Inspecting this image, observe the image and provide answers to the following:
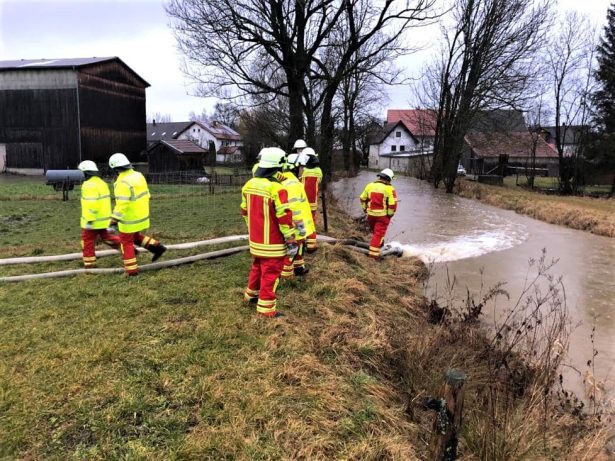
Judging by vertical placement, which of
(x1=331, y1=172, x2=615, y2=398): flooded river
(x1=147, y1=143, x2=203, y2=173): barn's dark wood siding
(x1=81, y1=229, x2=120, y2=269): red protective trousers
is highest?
(x1=147, y1=143, x2=203, y2=173): barn's dark wood siding

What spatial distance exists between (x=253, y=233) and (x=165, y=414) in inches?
79.7

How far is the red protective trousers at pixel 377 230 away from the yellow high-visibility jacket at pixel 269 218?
3.91m

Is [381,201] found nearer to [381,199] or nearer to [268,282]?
[381,199]

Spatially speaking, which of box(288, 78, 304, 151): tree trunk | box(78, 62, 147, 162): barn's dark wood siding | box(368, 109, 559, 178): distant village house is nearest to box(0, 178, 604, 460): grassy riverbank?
box(288, 78, 304, 151): tree trunk

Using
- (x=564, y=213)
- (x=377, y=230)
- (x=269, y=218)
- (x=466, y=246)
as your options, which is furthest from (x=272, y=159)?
(x=564, y=213)

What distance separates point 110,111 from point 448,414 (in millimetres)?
36897

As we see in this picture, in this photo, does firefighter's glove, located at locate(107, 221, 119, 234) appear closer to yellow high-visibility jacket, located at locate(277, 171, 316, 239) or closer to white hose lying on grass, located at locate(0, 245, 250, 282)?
white hose lying on grass, located at locate(0, 245, 250, 282)

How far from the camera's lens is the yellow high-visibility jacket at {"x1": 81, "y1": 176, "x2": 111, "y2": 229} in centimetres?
664

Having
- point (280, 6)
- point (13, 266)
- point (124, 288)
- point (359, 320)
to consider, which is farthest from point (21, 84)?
point (359, 320)

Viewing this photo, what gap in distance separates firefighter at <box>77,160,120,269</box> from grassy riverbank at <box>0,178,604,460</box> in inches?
28.9

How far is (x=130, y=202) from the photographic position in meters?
6.15

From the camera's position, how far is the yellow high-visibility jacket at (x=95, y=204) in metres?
6.64

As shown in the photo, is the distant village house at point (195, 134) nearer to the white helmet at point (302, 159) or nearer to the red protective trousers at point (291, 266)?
the white helmet at point (302, 159)

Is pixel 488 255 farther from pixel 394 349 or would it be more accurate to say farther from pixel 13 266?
pixel 13 266
